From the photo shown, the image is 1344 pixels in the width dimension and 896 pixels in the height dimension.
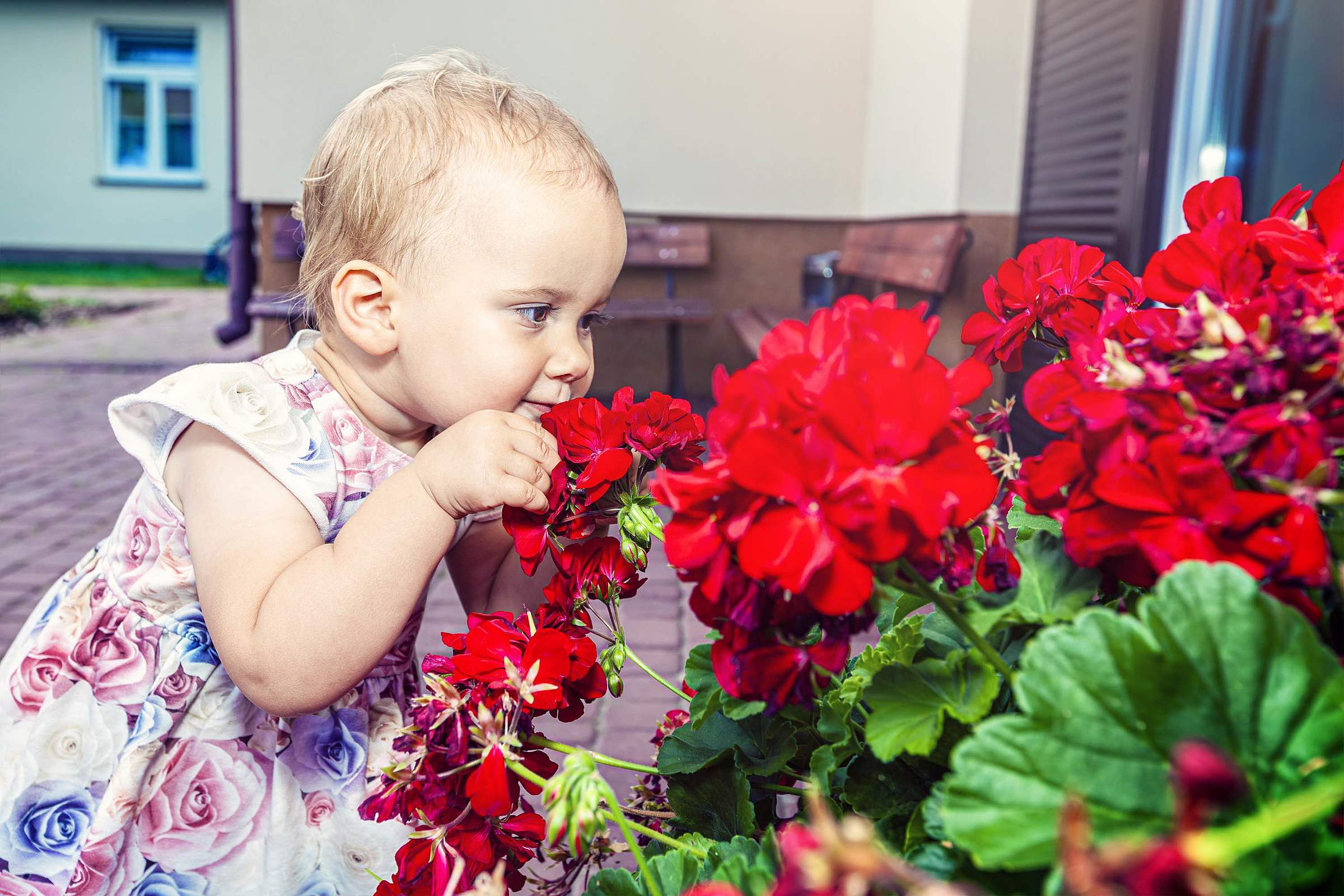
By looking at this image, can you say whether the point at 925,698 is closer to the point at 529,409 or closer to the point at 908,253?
the point at 529,409

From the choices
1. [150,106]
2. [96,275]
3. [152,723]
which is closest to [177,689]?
[152,723]

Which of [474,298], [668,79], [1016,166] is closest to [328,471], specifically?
[474,298]

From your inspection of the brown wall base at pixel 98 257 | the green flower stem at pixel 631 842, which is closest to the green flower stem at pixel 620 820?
the green flower stem at pixel 631 842

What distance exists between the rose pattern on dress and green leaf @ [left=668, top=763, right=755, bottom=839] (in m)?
0.60

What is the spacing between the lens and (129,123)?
22359 millimetres

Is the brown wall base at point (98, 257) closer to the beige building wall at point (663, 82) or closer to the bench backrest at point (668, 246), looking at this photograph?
the beige building wall at point (663, 82)

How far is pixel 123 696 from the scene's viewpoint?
141 centimetres

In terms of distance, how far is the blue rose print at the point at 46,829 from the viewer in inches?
54.5

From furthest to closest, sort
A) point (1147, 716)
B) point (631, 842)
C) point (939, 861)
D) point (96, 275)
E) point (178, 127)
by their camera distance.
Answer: point (178, 127) < point (96, 275) < point (631, 842) < point (939, 861) < point (1147, 716)

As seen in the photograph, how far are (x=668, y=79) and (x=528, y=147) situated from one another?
6189 mm

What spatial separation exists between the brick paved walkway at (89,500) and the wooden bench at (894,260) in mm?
1079

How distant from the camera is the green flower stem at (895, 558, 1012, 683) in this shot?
562 mm

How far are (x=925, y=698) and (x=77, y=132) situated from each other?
2434 cm

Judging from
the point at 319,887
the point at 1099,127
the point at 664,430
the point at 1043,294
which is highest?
the point at 1099,127
